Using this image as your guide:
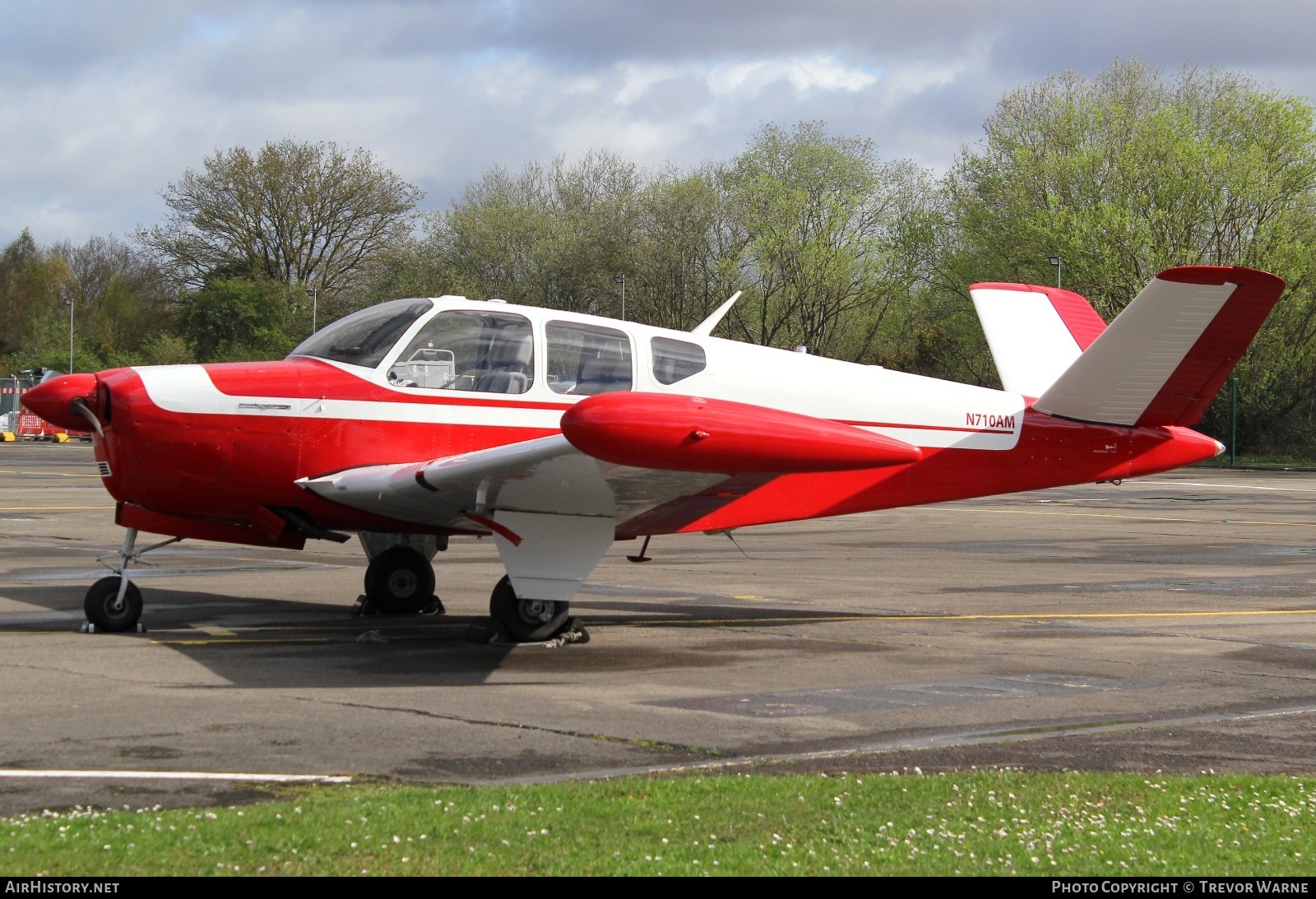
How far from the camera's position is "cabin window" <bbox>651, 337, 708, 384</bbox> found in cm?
1043

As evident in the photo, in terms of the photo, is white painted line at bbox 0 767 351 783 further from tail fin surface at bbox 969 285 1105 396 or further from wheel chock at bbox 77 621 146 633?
tail fin surface at bbox 969 285 1105 396

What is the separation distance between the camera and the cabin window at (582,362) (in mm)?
10258

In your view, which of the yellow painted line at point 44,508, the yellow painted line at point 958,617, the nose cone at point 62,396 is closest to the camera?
the nose cone at point 62,396

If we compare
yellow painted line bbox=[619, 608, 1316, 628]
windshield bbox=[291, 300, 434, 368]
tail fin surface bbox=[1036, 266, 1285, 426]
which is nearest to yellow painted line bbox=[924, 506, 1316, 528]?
yellow painted line bbox=[619, 608, 1316, 628]

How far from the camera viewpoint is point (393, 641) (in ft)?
33.1

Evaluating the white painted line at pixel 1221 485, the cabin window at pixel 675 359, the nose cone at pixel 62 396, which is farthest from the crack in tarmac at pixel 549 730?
the white painted line at pixel 1221 485

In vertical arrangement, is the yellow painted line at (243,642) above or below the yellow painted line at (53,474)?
above

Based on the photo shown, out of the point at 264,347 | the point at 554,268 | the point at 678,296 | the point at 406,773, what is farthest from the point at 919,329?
the point at 406,773

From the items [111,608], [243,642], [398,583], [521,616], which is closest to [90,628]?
[111,608]

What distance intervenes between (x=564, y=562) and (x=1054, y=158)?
5162 centimetres

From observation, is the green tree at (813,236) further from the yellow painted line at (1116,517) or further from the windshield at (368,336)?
the windshield at (368,336)

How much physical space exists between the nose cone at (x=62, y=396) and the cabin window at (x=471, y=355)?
2.37 metres

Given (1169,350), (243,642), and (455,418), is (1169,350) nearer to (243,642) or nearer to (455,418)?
(455,418)
